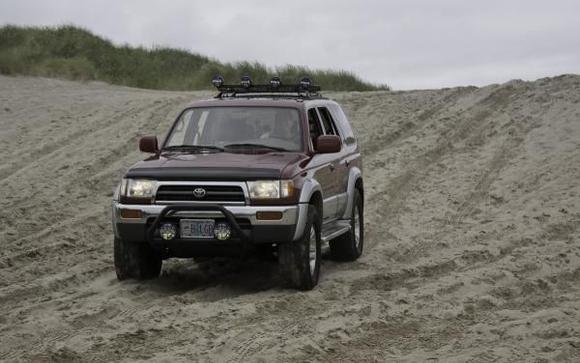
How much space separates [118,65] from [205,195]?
1017 inches

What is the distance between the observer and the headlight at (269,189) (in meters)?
9.96

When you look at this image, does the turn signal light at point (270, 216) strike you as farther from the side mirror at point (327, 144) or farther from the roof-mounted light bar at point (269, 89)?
the roof-mounted light bar at point (269, 89)

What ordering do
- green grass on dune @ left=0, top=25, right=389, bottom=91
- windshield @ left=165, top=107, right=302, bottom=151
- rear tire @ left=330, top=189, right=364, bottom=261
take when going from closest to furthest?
windshield @ left=165, top=107, right=302, bottom=151 < rear tire @ left=330, top=189, right=364, bottom=261 < green grass on dune @ left=0, top=25, right=389, bottom=91

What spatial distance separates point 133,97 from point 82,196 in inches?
400

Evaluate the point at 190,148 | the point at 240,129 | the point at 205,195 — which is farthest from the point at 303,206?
the point at 190,148

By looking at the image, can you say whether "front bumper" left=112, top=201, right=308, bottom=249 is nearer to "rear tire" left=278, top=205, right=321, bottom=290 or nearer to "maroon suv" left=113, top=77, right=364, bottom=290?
"maroon suv" left=113, top=77, right=364, bottom=290

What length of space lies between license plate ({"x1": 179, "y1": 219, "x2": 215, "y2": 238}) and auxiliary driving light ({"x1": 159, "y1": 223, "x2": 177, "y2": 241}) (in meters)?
0.06

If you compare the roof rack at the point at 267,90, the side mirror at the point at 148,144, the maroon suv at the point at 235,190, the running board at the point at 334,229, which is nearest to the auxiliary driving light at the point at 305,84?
the roof rack at the point at 267,90

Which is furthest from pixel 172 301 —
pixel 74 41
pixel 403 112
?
pixel 74 41

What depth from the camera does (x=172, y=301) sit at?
31.9 feet

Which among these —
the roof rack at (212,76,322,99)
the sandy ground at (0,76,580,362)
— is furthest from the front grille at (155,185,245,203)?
the roof rack at (212,76,322,99)

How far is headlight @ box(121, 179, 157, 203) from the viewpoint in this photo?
1018 cm

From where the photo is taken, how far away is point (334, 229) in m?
11.7

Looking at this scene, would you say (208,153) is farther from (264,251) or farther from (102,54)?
(102,54)
